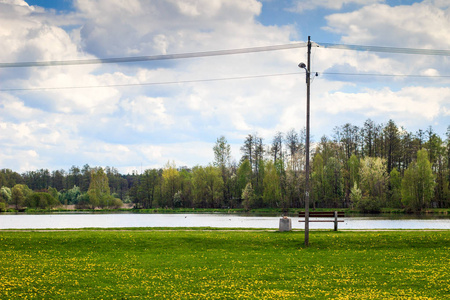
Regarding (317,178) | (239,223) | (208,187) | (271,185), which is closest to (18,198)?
(208,187)

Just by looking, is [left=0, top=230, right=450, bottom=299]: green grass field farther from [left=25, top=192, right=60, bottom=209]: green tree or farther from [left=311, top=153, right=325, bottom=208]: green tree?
[left=25, top=192, right=60, bottom=209]: green tree

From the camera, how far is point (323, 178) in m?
100

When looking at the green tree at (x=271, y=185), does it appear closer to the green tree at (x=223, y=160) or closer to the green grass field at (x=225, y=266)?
the green tree at (x=223, y=160)

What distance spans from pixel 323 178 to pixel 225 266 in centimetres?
8439

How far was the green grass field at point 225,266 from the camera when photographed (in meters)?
14.3

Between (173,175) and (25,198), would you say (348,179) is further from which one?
(25,198)

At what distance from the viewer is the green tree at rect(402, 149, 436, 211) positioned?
8488 cm

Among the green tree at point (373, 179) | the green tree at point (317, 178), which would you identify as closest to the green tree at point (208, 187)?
the green tree at point (317, 178)

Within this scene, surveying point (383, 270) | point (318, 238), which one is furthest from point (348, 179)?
point (383, 270)

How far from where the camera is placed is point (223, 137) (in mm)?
117562

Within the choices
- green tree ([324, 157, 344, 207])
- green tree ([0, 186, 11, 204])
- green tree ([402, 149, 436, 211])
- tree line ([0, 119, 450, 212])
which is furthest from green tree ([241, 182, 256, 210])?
green tree ([0, 186, 11, 204])

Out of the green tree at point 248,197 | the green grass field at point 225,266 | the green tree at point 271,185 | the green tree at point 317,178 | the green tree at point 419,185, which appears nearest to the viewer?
the green grass field at point 225,266

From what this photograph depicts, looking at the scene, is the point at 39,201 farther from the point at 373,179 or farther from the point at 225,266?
the point at 225,266

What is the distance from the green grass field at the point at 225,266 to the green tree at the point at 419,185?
62774 mm
